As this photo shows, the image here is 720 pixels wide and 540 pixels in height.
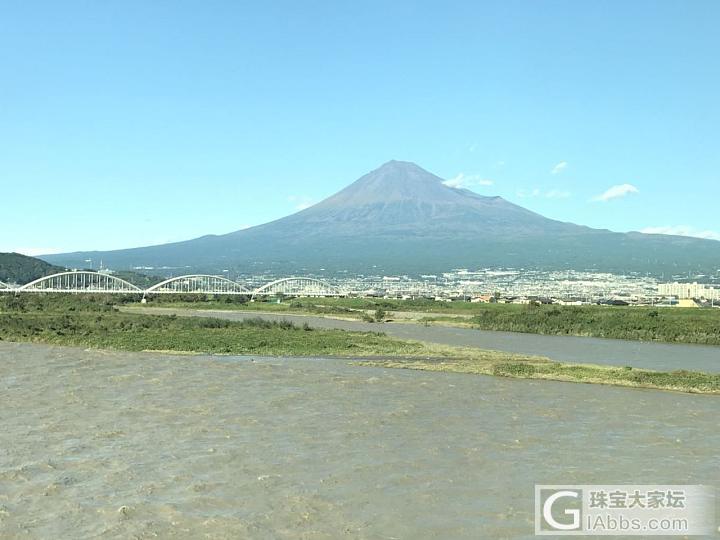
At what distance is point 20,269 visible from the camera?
416 ft

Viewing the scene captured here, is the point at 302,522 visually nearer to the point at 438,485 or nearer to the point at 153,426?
the point at 438,485

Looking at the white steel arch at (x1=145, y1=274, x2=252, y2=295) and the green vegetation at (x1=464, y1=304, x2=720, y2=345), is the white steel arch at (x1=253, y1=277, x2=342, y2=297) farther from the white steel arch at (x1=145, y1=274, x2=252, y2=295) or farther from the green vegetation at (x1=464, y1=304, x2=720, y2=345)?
the green vegetation at (x1=464, y1=304, x2=720, y2=345)

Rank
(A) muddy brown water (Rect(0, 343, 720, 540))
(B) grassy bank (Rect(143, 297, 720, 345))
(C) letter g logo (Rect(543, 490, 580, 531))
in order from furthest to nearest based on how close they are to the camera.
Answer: (B) grassy bank (Rect(143, 297, 720, 345)) < (A) muddy brown water (Rect(0, 343, 720, 540)) < (C) letter g logo (Rect(543, 490, 580, 531))

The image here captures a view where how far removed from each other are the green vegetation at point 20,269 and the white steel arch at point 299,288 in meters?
43.4

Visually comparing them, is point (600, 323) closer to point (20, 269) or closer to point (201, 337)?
point (201, 337)

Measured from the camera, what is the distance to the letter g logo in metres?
8.18

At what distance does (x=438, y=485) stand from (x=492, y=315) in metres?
39.1

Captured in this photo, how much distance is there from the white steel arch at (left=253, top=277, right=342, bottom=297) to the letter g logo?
3330 inches

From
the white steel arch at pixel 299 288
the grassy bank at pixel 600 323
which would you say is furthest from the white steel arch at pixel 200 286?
the grassy bank at pixel 600 323

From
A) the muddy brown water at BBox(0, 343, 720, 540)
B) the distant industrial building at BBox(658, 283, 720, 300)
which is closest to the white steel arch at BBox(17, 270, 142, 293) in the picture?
the distant industrial building at BBox(658, 283, 720, 300)

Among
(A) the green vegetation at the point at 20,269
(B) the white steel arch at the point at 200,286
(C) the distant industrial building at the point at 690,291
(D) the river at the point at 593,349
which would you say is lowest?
(D) the river at the point at 593,349

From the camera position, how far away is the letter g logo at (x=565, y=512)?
8.18 m

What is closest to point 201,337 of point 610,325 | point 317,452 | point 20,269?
point 317,452

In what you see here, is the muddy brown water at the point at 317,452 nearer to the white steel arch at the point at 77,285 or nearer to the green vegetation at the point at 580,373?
the green vegetation at the point at 580,373
